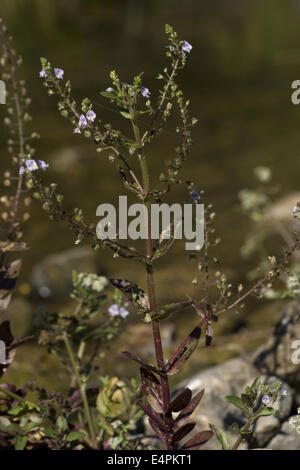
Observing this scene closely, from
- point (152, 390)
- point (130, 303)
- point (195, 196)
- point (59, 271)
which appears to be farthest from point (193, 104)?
point (152, 390)

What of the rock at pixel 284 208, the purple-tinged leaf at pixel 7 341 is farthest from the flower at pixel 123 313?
the rock at pixel 284 208

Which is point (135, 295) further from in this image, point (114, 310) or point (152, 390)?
point (114, 310)

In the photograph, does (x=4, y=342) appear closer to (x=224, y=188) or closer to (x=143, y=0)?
(x=224, y=188)

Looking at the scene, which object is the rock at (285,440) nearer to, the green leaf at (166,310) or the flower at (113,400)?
the flower at (113,400)

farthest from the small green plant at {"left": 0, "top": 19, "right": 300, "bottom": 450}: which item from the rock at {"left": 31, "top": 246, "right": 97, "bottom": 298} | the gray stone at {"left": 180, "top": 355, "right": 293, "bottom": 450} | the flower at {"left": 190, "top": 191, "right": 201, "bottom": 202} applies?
the rock at {"left": 31, "top": 246, "right": 97, "bottom": 298}

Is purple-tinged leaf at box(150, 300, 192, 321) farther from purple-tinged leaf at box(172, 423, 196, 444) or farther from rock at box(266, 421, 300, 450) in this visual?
rock at box(266, 421, 300, 450)

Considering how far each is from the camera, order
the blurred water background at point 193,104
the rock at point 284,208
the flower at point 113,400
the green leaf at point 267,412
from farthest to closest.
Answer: the rock at point 284,208 < the blurred water background at point 193,104 < the flower at point 113,400 < the green leaf at point 267,412

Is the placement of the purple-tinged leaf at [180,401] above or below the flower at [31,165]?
below
